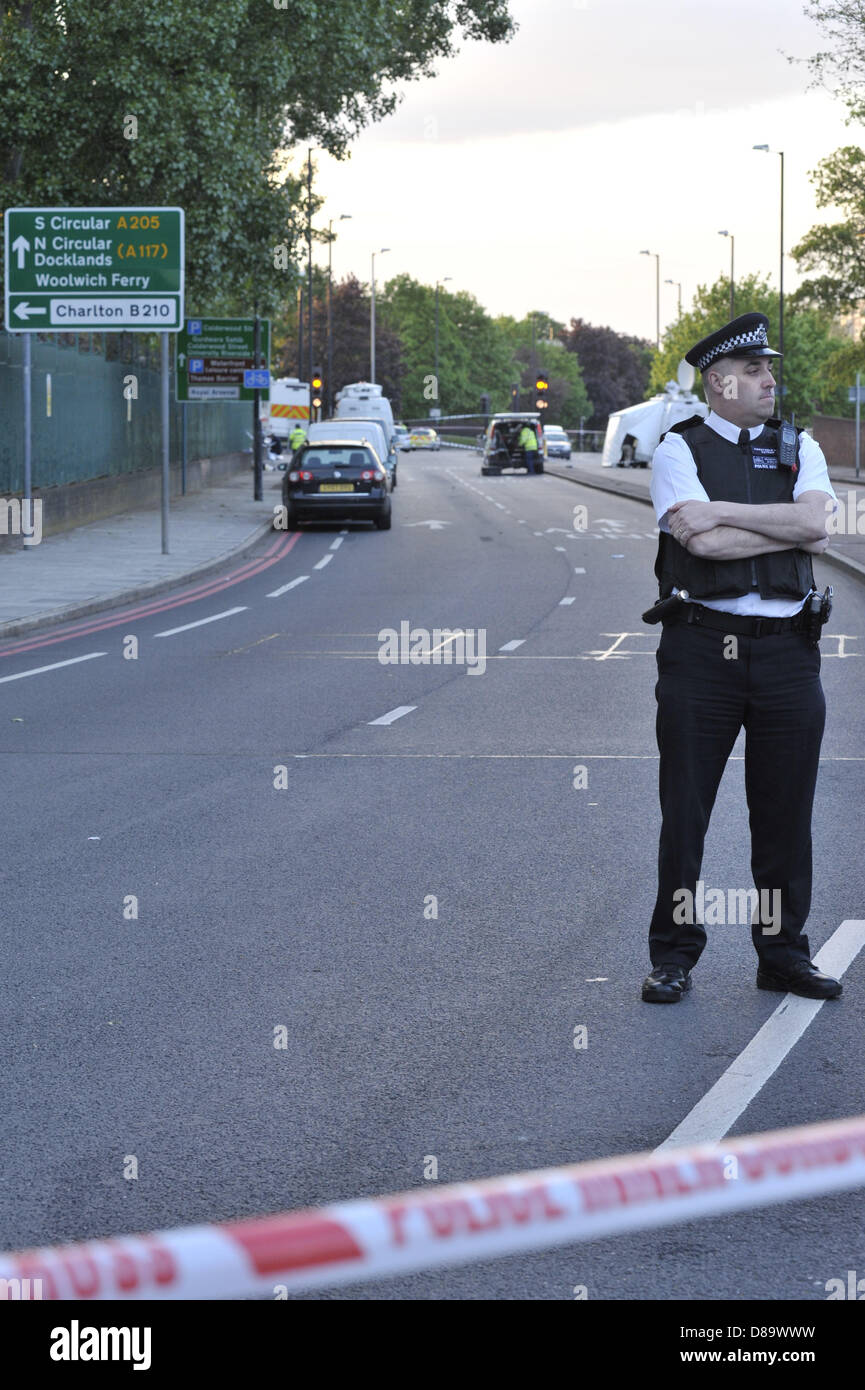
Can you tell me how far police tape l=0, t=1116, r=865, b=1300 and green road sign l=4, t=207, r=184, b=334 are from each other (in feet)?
74.6

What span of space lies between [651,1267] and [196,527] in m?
28.7

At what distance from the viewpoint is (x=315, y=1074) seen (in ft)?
16.1

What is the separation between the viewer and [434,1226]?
212 centimetres

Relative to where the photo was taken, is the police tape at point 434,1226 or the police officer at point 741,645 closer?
the police tape at point 434,1226

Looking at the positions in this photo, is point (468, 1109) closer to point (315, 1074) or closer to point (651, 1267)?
point (315, 1074)

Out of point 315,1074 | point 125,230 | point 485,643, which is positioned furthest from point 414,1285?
point 125,230

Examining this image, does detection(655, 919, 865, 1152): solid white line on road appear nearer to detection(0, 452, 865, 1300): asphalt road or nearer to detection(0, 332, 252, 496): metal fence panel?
detection(0, 452, 865, 1300): asphalt road

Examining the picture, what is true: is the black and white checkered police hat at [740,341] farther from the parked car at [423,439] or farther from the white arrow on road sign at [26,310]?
the parked car at [423,439]

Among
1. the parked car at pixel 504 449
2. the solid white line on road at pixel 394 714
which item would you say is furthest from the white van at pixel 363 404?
the solid white line on road at pixel 394 714

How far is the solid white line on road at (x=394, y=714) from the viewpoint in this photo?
1180 cm

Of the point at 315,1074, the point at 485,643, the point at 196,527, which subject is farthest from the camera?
Result: the point at 196,527

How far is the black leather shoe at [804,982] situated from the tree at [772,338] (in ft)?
296

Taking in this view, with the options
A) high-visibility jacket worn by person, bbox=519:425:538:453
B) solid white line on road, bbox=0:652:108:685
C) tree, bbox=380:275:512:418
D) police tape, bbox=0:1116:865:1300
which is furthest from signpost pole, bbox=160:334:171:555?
tree, bbox=380:275:512:418
